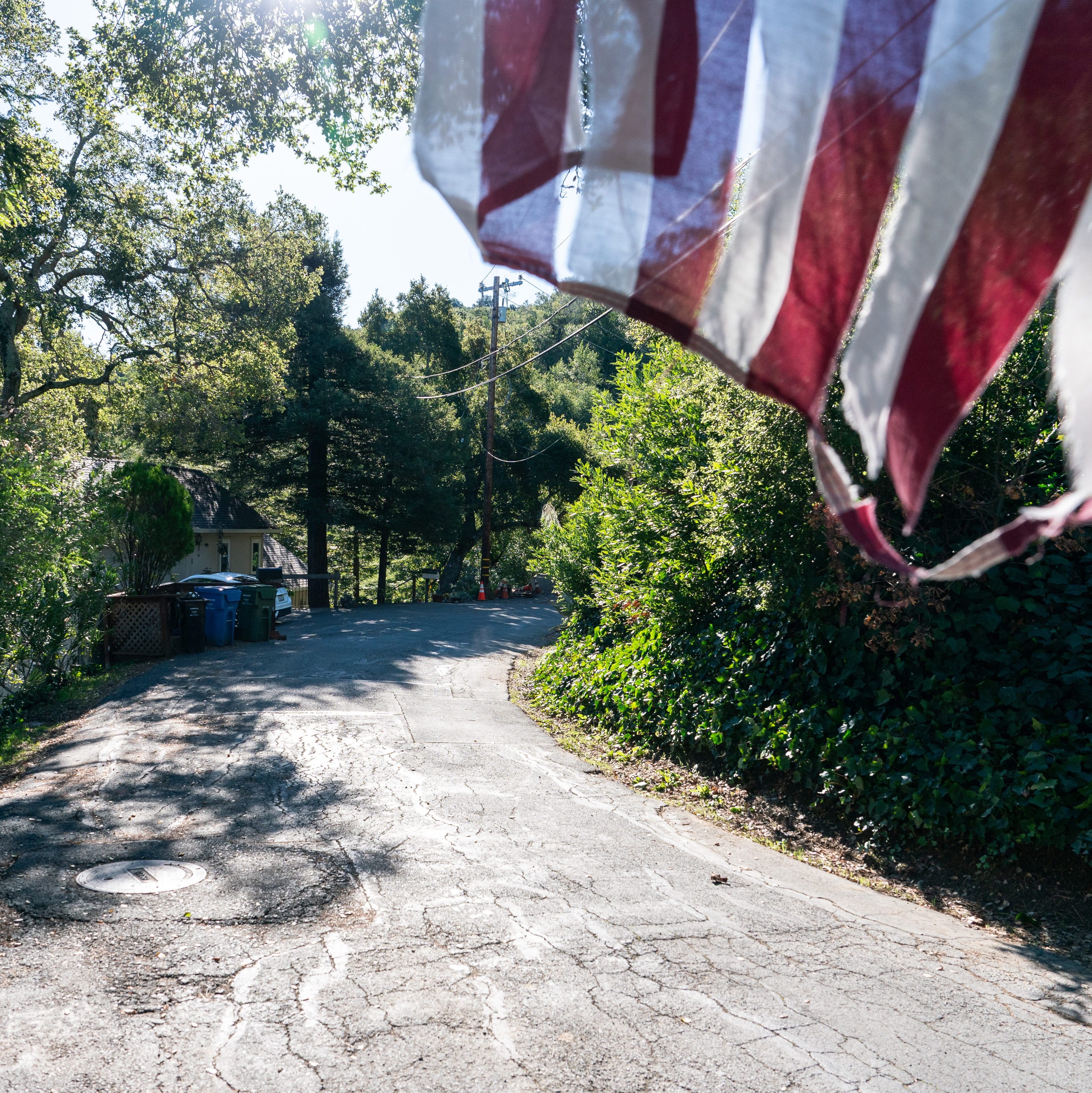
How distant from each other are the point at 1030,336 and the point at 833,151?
6264 millimetres

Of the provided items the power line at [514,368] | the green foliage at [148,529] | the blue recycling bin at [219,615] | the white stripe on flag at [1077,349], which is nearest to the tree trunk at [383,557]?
the power line at [514,368]

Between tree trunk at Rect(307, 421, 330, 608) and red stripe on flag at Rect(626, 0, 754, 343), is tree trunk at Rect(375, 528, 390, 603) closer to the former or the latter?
tree trunk at Rect(307, 421, 330, 608)

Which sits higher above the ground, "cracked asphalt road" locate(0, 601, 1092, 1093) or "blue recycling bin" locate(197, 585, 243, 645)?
"blue recycling bin" locate(197, 585, 243, 645)

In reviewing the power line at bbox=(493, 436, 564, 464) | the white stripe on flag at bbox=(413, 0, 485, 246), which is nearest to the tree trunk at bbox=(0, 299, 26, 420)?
the power line at bbox=(493, 436, 564, 464)

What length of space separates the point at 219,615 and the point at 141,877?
12.6m

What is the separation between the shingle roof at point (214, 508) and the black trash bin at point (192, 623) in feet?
53.2

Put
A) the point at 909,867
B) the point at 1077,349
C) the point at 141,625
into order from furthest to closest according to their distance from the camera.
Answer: the point at 141,625
the point at 909,867
the point at 1077,349

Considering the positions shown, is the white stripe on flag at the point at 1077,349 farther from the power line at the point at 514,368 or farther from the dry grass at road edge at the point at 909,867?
the power line at the point at 514,368

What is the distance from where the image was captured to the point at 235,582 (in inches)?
812

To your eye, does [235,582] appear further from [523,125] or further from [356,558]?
[356,558]

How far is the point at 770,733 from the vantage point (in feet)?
26.6

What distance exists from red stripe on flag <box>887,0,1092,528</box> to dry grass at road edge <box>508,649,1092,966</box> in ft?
16.4

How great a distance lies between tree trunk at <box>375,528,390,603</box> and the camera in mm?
36375

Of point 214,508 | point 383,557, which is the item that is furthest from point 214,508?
point 383,557
